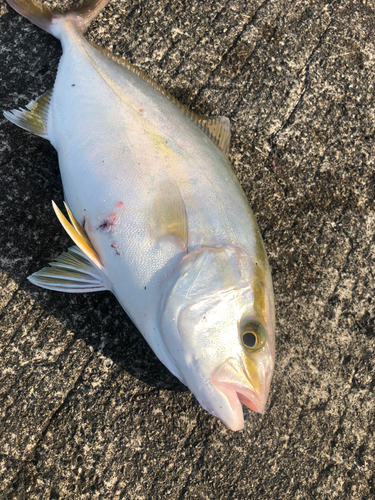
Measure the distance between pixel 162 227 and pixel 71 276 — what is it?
2.00 feet

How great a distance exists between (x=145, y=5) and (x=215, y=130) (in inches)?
48.6

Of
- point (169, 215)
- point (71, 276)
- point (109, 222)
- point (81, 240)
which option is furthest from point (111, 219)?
point (71, 276)

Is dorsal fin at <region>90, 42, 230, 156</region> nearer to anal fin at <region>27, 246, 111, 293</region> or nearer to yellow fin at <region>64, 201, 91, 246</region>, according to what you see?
yellow fin at <region>64, 201, 91, 246</region>

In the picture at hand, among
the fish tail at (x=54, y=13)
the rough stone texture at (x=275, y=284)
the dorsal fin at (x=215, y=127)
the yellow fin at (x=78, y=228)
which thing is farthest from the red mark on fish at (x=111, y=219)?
the fish tail at (x=54, y=13)

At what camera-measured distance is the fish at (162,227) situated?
1.65 metres

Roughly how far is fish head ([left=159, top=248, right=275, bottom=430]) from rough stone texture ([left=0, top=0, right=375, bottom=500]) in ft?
1.71

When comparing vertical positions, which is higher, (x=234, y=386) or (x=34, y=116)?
(x=34, y=116)

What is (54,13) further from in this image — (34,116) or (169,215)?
(169,215)

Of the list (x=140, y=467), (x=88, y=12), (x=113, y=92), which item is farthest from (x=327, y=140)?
(x=140, y=467)

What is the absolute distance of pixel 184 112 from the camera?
210cm

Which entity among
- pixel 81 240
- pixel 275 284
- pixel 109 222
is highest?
pixel 275 284

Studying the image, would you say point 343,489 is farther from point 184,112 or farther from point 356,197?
point 184,112

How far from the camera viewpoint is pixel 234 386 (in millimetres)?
1627

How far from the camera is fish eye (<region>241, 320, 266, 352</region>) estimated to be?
1676 millimetres
